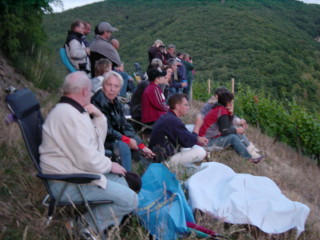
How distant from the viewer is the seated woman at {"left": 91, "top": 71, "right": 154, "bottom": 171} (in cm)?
372

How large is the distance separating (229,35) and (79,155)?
41898 millimetres

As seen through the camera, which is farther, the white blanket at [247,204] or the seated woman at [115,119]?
the seated woman at [115,119]

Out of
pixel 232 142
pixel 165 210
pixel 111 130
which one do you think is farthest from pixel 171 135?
pixel 165 210

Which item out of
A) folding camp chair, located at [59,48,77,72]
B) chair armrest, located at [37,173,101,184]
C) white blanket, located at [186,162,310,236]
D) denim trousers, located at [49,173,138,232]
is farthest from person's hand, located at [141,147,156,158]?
folding camp chair, located at [59,48,77,72]

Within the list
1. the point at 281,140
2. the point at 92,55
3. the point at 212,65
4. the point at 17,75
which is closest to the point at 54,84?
the point at 17,75

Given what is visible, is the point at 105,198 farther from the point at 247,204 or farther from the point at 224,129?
the point at 224,129

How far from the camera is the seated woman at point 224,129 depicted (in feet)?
17.2

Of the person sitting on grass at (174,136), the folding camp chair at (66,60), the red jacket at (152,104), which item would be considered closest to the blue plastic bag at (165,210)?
the person sitting on grass at (174,136)

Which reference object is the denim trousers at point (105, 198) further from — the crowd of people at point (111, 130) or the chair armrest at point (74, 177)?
the chair armrest at point (74, 177)

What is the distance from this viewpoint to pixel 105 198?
269 centimetres

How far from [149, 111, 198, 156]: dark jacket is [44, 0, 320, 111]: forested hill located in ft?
76.3

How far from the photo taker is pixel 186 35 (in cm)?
4234

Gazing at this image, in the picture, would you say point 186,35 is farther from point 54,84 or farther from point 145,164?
point 145,164

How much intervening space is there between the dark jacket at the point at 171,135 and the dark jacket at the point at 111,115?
0.40m
